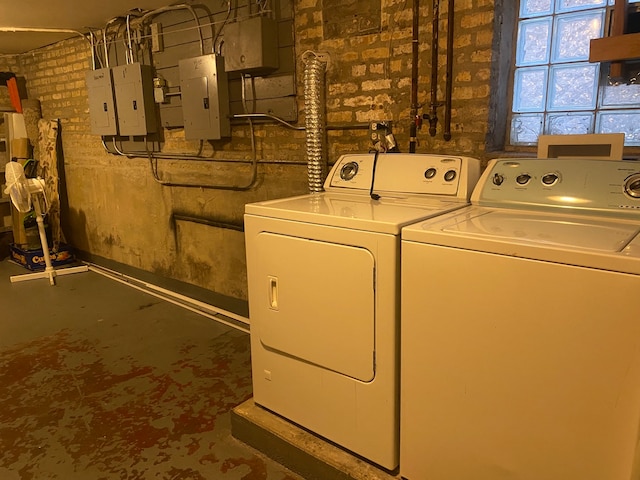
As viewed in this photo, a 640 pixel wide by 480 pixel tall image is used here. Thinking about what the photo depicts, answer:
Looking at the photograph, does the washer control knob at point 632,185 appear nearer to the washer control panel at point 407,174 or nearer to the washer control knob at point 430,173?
the washer control panel at point 407,174

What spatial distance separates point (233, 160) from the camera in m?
3.41

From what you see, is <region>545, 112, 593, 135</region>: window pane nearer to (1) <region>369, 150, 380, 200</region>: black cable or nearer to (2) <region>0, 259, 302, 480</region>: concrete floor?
(1) <region>369, 150, 380, 200</region>: black cable

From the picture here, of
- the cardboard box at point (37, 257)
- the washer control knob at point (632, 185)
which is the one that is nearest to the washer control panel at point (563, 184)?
the washer control knob at point (632, 185)

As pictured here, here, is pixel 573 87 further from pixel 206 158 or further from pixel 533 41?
pixel 206 158

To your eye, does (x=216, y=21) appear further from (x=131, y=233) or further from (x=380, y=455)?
(x=380, y=455)

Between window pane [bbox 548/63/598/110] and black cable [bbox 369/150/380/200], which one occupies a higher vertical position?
window pane [bbox 548/63/598/110]

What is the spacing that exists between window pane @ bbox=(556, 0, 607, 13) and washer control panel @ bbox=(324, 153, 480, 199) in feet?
2.81

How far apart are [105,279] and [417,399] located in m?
3.87

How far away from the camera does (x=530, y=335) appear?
4.17 feet

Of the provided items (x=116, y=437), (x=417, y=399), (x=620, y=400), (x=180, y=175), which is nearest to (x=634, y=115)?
(x=620, y=400)

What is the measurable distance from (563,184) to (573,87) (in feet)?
2.69

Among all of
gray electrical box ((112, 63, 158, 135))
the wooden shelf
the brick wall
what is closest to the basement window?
the wooden shelf

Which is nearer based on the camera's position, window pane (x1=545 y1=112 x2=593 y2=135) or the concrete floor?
the concrete floor

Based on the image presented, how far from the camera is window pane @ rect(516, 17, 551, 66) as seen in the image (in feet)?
7.39
